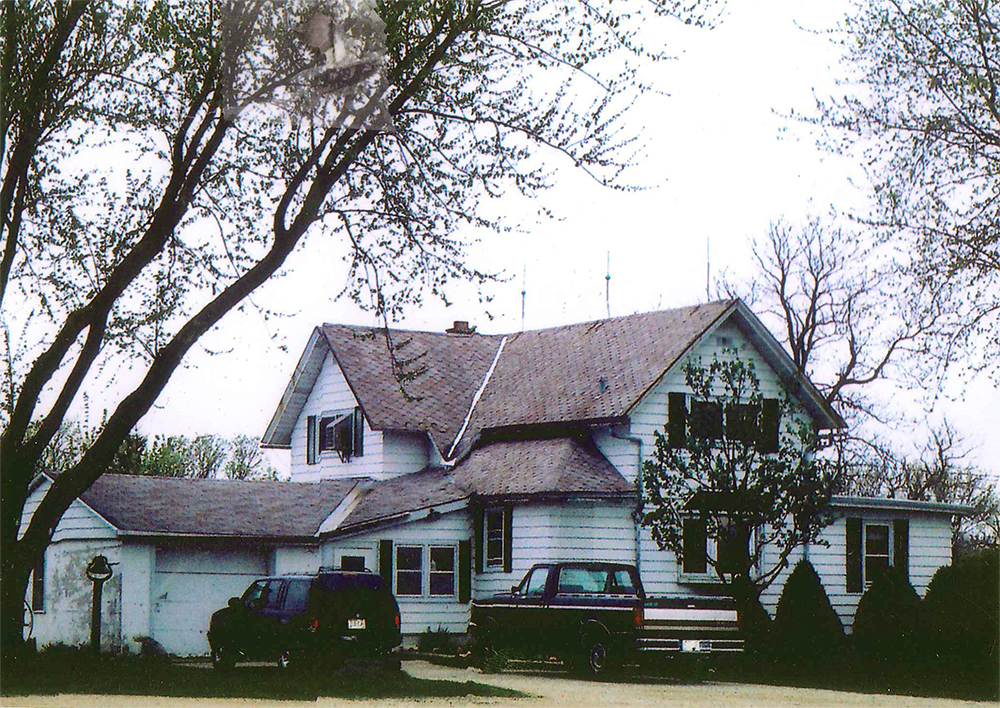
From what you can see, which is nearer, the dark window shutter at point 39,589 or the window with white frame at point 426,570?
the window with white frame at point 426,570

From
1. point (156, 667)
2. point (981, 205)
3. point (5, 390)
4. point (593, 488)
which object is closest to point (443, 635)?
point (593, 488)

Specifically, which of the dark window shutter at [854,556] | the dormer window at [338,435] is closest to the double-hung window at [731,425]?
the dark window shutter at [854,556]

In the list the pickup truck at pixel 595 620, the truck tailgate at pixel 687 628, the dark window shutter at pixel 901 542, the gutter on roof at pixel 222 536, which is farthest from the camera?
the dark window shutter at pixel 901 542

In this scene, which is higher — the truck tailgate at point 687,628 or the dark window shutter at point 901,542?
the dark window shutter at point 901,542

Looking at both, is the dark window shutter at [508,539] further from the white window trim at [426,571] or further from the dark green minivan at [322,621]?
the dark green minivan at [322,621]

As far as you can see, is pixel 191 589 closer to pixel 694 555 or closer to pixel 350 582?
pixel 350 582

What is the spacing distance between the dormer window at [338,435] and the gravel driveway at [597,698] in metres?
11.9

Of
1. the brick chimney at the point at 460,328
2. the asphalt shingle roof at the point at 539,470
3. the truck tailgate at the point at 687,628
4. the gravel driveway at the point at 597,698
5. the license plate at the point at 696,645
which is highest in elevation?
the brick chimney at the point at 460,328

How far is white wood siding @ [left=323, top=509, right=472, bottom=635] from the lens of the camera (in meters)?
A: 33.0

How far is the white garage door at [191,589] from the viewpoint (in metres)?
31.7

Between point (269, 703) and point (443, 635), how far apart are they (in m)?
14.5

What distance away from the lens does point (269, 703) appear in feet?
61.5

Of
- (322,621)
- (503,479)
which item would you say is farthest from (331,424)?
(322,621)

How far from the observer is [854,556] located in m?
36.2
